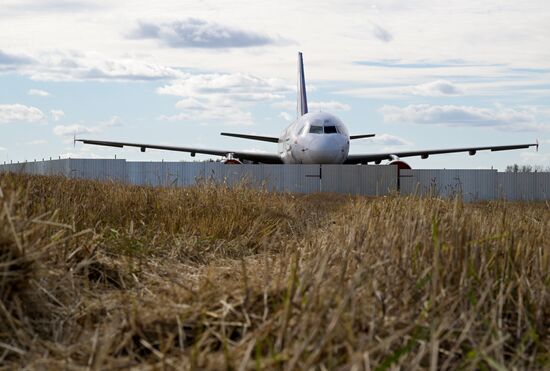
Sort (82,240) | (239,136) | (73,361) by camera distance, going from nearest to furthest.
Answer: (73,361)
(82,240)
(239,136)

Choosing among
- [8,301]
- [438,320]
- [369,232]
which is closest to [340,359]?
[438,320]

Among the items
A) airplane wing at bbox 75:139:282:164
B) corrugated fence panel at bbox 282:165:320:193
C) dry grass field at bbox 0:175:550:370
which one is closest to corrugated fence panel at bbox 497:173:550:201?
corrugated fence panel at bbox 282:165:320:193

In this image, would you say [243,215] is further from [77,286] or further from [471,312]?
[471,312]

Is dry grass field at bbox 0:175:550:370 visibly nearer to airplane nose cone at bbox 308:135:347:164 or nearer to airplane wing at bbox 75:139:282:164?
airplane nose cone at bbox 308:135:347:164

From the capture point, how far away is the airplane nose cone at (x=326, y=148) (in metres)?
30.4

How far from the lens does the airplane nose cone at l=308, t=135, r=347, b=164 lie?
3038 centimetres

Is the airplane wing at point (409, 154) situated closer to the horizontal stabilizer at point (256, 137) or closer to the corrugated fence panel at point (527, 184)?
the horizontal stabilizer at point (256, 137)

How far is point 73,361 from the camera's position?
10.8 feet

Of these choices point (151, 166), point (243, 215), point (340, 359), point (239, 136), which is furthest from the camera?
point (239, 136)

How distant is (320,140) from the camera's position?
30.4m

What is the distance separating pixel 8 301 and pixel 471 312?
2.10 meters

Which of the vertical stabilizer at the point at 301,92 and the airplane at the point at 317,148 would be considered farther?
the vertical stabilizer at the point at 301,92

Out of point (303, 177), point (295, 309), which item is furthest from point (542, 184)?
point (295, 309)

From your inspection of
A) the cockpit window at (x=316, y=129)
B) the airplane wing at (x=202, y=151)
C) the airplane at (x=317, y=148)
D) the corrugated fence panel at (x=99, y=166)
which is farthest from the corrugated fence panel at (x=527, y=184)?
the corrugated fence panel at (x=99, y=166)
